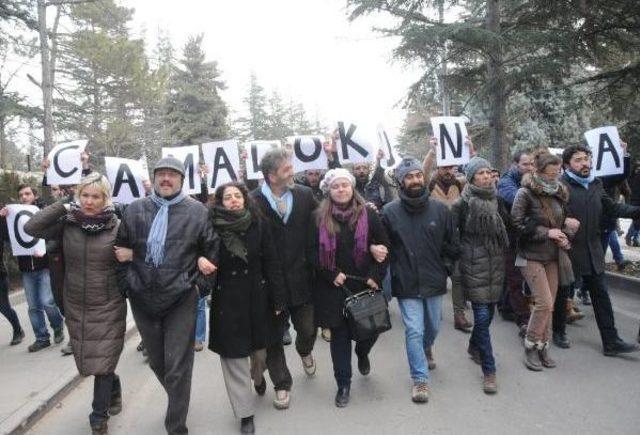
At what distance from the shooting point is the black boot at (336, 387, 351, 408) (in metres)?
4.22

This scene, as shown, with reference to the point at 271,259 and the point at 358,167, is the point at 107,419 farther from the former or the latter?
the point at 358,167

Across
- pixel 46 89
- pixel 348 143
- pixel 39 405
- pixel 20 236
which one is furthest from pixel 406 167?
pixel 46 89

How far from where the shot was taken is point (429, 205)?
440 centimetres

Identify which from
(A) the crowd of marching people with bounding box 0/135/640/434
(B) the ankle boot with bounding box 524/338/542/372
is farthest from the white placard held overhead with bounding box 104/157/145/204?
(B) the ankle boot with bounding box 524/338/542/372

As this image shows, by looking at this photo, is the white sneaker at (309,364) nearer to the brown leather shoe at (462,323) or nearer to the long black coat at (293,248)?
the long black coat at (293,248)

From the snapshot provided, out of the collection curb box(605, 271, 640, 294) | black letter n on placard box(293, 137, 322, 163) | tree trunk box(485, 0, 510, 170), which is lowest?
curb box(605, 271, 640, 294)

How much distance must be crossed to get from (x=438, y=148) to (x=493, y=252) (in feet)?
5.74

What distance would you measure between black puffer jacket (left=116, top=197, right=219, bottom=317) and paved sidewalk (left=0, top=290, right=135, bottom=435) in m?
1.58

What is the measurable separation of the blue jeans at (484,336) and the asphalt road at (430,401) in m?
0.23

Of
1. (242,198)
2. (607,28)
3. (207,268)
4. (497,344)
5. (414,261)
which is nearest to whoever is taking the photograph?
(207,268)

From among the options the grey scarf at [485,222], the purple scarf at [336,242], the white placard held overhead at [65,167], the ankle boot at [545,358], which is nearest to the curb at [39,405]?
the white placard held overhead at [65,167]

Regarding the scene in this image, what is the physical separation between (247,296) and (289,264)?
55cm

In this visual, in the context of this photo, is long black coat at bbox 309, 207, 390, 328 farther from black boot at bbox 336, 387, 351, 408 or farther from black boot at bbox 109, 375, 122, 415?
black boot at bbox 109, 375, 122, 415

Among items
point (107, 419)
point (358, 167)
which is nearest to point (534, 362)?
point (358, 167)
